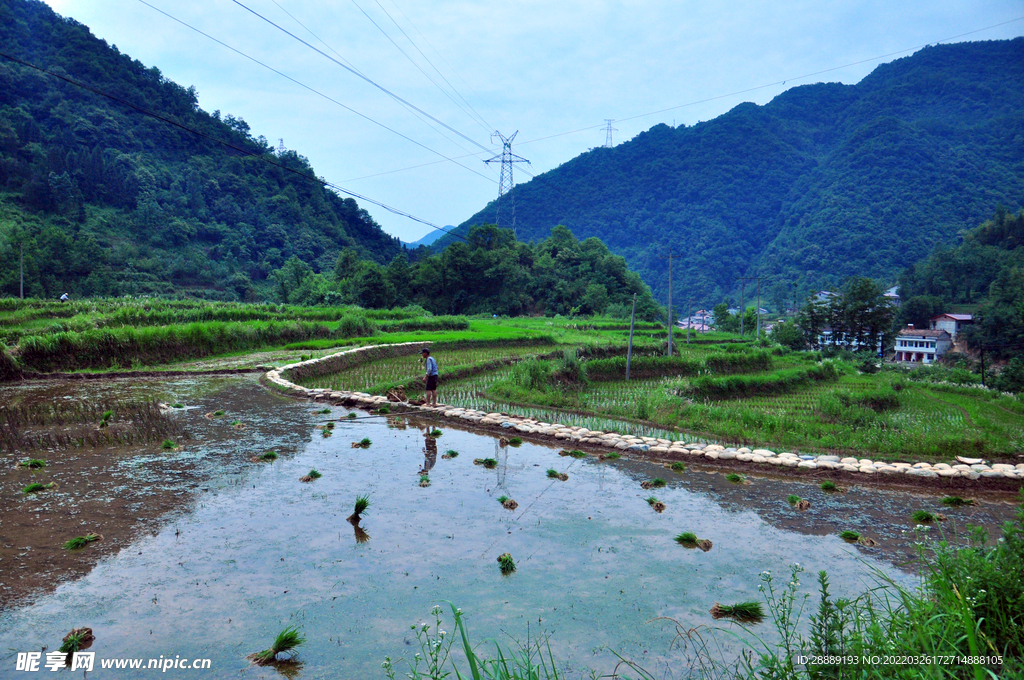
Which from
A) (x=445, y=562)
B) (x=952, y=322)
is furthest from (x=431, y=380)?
(x=952, y=322)

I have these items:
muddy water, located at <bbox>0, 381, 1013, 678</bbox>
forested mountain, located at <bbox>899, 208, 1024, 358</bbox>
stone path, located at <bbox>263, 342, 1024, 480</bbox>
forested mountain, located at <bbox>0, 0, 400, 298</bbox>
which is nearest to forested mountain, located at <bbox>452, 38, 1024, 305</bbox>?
forested mountain, located at <bbox>899, 208, 1024, 358</bbox>

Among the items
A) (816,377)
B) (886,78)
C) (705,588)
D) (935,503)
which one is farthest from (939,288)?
(886,78)

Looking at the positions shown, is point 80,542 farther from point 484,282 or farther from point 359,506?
point 484,282

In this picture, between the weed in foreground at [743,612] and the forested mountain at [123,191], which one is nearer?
the weed in foreground at [743,612]

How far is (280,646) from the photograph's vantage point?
3.92 m

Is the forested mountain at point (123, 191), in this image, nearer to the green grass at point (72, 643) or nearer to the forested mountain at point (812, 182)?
the forested mountain at point (812, 182)

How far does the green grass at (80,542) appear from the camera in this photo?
17.7 ft

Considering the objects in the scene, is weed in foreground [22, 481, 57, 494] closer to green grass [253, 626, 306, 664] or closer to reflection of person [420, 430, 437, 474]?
reflection of person [420, 430, 437, 474]

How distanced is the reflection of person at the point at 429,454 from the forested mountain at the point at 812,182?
6859 cm

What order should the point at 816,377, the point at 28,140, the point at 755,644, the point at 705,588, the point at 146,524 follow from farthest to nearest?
the point at 28,140, the point at 816,377, the point at 146,524, the point at 705,588, the point at 755,644

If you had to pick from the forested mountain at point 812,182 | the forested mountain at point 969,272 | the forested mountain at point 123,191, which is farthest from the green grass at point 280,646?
the forested mountain at point 812,182

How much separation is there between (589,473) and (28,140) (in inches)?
2768

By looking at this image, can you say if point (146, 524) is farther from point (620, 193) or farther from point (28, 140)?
point (620, 193)

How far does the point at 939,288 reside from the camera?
58344 millimetres
